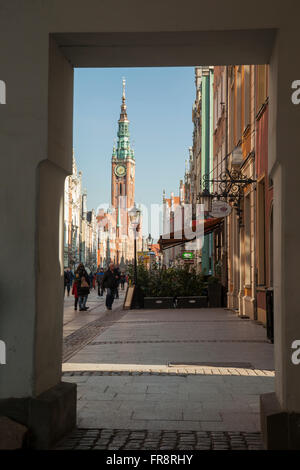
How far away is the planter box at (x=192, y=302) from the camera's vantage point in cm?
2438

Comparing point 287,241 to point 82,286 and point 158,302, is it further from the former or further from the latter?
point 158,302

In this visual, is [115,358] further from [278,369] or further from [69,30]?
[69,30]

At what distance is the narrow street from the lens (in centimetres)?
546

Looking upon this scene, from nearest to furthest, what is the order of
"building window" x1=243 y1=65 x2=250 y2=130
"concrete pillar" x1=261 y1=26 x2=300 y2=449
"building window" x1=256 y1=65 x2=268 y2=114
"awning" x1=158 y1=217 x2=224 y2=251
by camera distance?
"concrete pillar" x1=261 y1=26 x2=300 y2=449 < "building window" x1=256 y1=65 x2=268 y2=114 < "building window" x1=243 y1=65 x2=250 y2=130 < "awning" x1=158 y1=217 x2=224 y2=251

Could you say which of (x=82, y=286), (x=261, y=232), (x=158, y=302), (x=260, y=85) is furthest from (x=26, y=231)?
(x=158, y=302)

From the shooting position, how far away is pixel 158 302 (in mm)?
24469

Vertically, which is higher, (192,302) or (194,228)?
(194,228)

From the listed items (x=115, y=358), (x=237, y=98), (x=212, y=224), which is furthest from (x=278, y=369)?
(x=212, y=224)

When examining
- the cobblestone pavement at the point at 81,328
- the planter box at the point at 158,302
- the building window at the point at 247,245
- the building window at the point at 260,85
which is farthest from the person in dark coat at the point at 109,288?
the building window at the point at 260,85

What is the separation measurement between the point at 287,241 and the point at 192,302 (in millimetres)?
19764

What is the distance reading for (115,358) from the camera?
10219mm

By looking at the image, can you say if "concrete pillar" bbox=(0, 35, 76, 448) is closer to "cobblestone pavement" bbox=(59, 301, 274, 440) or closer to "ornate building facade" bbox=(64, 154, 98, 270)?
"cobblestone pavement" bbox=(59, 301, 274, 440)

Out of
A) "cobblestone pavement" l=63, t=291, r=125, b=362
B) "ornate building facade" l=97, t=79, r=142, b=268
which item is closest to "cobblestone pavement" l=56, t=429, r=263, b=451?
"cobblestone pavement" l=63, t=291, r=125, b=362

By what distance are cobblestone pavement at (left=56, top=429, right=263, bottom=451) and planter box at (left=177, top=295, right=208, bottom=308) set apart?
1882cm
